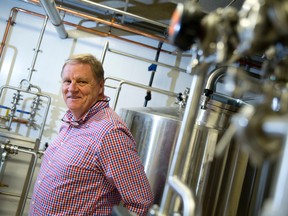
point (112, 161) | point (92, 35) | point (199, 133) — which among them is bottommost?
point (112, 161)

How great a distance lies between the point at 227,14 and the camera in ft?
1.17

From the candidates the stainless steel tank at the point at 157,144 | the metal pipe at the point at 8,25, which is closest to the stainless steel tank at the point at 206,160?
the stainless steel tank at the point at 157,144

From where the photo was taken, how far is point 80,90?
1.22 m

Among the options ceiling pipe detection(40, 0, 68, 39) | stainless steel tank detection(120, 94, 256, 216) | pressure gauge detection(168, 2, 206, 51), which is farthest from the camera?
ceiling pipe detection(40, 0, 68, 39)

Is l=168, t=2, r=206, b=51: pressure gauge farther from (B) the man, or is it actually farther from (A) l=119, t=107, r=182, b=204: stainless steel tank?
(A) l=119, t=107, r=182, b=204: stainless steel tank

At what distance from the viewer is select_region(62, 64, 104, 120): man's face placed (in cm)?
121

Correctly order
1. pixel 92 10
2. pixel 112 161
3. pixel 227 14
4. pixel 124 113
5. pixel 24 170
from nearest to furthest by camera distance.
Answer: pixel 227 14, pixel 112 161, pixel 124 113, pixel 24 170, pixel 92 10

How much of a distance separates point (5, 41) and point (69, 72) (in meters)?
1.80

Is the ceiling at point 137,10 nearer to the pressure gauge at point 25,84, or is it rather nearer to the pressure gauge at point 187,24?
the pressure gauge at point 25,84

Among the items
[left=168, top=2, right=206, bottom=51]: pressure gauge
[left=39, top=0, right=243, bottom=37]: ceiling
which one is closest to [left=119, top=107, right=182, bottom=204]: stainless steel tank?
[left=39, top=0, right=243, bottom=37]: ceiling

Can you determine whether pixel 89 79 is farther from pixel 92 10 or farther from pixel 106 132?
pixel 92 10

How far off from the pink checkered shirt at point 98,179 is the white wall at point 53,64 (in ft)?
5.64

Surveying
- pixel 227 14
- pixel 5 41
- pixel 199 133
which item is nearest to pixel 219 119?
pixel 199 133

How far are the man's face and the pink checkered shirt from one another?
0.16m
